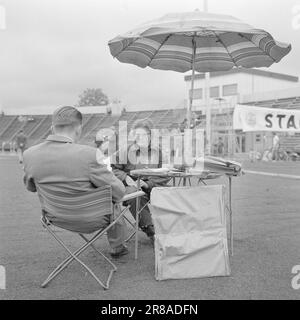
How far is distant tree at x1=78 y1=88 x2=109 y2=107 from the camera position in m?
93.0

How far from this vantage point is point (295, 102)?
117 feet

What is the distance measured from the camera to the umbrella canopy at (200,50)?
189 inches

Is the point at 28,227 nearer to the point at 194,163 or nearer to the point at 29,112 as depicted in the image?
the point at 194,163

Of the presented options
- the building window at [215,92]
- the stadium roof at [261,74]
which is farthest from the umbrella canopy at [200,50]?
the building window at [215,92]

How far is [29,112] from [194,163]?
56557 mm

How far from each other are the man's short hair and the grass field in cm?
128

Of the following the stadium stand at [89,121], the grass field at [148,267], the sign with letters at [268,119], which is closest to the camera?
the grass field at [148,267]

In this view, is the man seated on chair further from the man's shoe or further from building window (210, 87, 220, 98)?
building window (210, 87, 220, 98)

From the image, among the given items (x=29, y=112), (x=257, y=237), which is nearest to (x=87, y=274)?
(x=257, y=237)

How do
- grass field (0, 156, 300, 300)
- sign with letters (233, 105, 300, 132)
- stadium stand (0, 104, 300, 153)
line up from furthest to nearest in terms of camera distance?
stadium stand (0, 104, 300, 153)
sign with letters (233, 105, 300, 132)
grass field (0, 156, 300, 300)

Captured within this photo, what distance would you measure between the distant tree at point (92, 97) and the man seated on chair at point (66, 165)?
294ft
